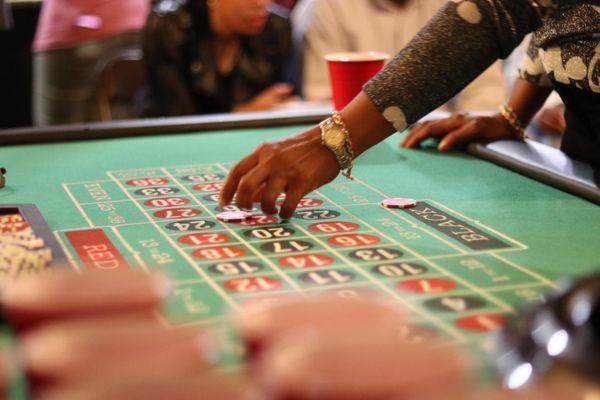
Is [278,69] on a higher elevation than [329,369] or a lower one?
lower

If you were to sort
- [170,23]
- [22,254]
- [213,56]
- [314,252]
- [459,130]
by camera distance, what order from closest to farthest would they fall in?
1. [22,254]
2. [314,252]
3. [459,130]
4. [170,23]
5. [213,56]

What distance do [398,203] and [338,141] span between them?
0.53 feet

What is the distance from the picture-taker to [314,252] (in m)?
1.55

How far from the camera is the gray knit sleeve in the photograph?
5.96 feet

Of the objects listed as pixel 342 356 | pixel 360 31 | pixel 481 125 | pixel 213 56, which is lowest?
pixel 213 56

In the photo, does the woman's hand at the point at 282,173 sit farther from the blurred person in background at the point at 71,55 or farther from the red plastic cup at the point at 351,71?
the blurred person in background at the point at 71,55

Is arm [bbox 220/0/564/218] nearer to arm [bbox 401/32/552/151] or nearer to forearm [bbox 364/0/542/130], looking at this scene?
forearm [bbox 364/0/542/130]

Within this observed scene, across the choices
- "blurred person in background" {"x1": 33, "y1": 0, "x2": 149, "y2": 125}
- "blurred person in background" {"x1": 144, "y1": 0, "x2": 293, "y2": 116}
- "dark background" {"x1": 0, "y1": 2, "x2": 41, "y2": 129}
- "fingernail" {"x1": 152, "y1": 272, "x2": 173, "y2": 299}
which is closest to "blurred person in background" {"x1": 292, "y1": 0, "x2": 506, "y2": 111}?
"blurred person in background" {"x1": 144, "y1": 0, "x2": 293, "y2": 116}

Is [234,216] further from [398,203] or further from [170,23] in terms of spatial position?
[170,23]

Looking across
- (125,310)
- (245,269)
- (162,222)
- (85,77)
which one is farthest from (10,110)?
(125,310)

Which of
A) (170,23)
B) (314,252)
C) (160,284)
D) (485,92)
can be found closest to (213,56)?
(170,23)

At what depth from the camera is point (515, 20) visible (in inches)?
71.6

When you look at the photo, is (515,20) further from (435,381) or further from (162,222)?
(435,381)

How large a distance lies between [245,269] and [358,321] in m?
0.57
